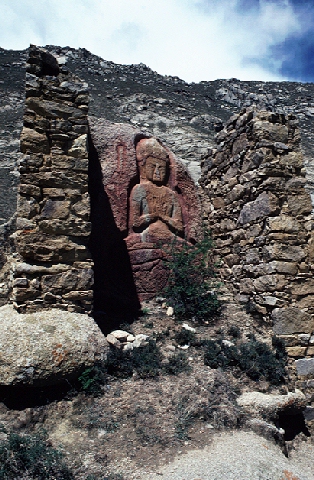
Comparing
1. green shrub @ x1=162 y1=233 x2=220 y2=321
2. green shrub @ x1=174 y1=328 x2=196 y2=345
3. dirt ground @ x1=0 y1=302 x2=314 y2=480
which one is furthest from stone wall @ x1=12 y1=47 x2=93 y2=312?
green shrub @ x1=162 y1=233 x2=220 y2=321

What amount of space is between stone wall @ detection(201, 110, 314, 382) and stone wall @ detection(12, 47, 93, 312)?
7.70ft

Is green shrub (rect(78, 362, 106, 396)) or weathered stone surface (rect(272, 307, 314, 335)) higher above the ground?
weathered stone surface (rect(272, 307, 314, 335))

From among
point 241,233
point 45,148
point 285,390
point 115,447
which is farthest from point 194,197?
point 115,447

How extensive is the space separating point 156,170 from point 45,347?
3.79m

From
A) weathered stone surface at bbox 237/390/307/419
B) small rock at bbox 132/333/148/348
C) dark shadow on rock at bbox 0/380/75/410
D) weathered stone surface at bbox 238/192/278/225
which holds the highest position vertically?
weathered stone surface at bbox 238/192/278/225

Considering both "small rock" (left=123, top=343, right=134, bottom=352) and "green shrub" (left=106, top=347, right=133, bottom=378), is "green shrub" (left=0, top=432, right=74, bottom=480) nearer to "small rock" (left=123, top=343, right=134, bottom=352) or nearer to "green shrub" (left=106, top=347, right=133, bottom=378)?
"green shrub" (left=106, top=347, right=133, bottom=378)

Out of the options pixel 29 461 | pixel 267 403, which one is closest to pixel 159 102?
pixel 267 403

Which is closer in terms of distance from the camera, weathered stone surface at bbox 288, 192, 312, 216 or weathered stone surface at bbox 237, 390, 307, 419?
weathered stone surface at bbox 237, 390, 307, 419

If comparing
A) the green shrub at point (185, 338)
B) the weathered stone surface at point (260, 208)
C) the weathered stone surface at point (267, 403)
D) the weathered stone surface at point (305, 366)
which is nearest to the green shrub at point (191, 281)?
the green shrub at point (185, 338)

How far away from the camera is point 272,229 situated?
482 centimetres

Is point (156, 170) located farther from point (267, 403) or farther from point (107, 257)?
point (267, 403)

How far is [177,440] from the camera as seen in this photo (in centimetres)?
316

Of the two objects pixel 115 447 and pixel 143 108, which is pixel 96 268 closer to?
pixel 115 447

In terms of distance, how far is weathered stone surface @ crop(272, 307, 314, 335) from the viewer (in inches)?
182
